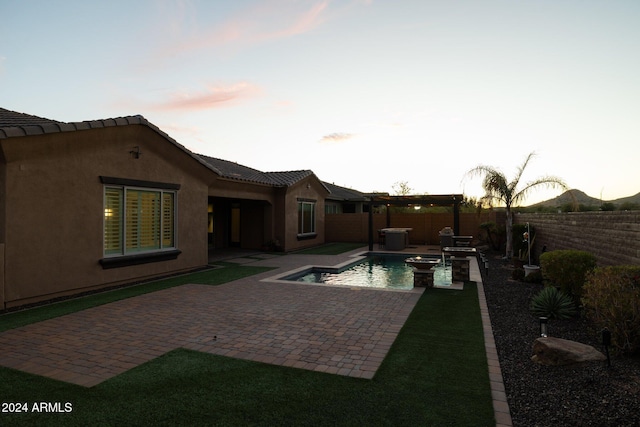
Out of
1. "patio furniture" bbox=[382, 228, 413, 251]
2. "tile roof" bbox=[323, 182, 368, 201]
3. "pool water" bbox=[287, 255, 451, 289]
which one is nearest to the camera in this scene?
"pool water" bbox=[287, 255, 451, 289]

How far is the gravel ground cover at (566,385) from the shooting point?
11.5 ft

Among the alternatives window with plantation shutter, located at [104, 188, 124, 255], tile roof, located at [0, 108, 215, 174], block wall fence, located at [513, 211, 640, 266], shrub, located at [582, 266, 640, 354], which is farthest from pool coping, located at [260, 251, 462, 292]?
tile roof, located at [0, 108, 215, 174]

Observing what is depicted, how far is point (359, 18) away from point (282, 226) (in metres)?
10.8

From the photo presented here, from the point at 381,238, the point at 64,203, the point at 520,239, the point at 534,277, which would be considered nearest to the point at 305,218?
the point at 381,238

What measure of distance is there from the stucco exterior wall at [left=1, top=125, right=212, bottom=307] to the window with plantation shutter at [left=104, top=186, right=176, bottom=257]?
0.39m

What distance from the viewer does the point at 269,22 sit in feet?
42.4

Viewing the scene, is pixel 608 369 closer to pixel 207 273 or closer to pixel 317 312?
pixel 317 312

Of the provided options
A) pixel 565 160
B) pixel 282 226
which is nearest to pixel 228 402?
pixel 282 226

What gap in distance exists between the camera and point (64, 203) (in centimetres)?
861

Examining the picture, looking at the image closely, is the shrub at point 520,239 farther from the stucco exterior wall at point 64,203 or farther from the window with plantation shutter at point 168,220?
the stucco exterior wall at point 64,203

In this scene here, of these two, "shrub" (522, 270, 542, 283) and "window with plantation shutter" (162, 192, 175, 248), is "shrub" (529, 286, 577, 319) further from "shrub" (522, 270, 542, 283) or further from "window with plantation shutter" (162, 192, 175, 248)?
"window with plantation shutter" (162, 192, 175, 248)

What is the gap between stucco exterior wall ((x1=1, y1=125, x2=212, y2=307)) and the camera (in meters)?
7.65

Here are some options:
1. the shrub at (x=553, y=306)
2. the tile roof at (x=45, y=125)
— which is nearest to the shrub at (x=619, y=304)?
the shrub at (x=553, y=306)

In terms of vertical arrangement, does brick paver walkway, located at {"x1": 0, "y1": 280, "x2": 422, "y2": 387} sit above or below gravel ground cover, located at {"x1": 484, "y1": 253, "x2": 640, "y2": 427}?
below
